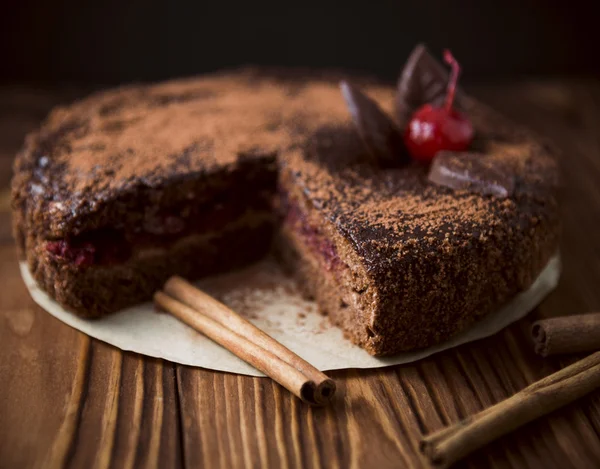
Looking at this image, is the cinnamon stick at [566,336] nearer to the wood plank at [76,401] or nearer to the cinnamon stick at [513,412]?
the cinnamon stick at [513,412]

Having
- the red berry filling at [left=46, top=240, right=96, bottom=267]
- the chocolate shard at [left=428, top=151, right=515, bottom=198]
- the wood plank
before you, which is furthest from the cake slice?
the red berry filling at [left=46, top=240, right=96, bottom=267]

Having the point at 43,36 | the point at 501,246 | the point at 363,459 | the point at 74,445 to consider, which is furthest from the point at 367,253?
the point at 43,36

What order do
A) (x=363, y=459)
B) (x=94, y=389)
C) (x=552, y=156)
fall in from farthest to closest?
(x=552, y=156), (x=94, y=389), (x=363, y=459)

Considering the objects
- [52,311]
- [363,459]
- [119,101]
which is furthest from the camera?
[119,101]

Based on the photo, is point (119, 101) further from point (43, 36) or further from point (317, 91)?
point (43, 36)

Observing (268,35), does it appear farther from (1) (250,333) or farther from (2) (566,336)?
(2) (566,336)

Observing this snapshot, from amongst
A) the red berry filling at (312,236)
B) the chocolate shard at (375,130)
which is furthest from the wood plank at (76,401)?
the chocolate shard at (375,130)
